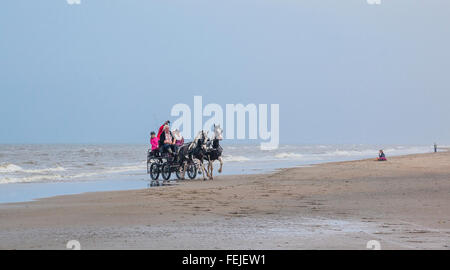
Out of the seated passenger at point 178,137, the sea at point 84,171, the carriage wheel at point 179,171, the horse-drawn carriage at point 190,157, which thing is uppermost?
the seated passenger at point 178,137

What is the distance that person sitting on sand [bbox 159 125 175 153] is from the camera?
20.7 meters

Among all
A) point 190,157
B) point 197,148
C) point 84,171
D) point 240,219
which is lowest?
point 84,171

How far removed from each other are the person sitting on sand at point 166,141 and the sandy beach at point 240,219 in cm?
569

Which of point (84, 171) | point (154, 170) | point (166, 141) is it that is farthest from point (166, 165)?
point (84, 171)

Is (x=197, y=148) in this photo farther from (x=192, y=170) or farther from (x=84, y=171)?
(x=84, y=171)

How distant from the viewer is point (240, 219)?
9453 millimetres

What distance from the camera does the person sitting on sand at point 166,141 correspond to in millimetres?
20656

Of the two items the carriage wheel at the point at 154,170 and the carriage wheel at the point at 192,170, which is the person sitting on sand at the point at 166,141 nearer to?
the carriage wheel at the point at 154,170

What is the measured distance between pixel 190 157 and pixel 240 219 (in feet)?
36.9

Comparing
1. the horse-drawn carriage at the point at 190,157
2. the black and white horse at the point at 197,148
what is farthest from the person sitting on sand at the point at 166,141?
the black and white horse at the point at 197,148

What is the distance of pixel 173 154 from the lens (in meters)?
20.9
